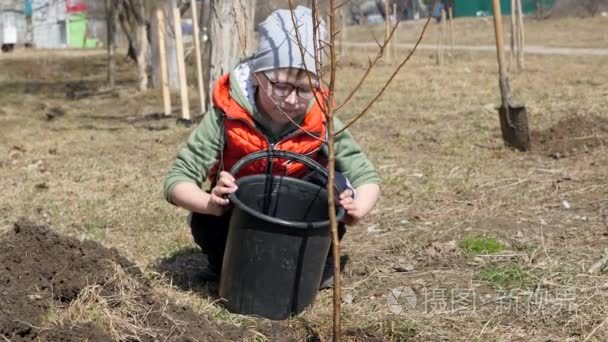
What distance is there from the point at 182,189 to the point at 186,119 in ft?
22.6

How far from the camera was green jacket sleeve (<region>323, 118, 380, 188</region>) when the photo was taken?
337cm

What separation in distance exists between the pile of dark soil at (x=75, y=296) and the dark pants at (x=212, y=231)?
0.37m

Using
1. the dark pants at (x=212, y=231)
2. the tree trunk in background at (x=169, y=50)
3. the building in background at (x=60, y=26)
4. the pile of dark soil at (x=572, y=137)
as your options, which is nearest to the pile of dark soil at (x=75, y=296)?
the dark pants at (x=212, y=231)

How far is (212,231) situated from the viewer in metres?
3.47

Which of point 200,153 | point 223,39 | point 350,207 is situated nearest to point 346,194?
point 350,207

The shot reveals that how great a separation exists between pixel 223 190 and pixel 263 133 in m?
0.42

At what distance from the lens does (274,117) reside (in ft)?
10.7

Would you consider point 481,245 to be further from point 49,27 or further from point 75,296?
point 49,27

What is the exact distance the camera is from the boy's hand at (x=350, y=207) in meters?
3.04

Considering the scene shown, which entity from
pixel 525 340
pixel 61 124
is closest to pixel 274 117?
pixel 525 340

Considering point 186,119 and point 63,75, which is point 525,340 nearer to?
point 186,119

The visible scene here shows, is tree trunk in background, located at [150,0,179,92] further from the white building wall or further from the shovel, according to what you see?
the white building wall

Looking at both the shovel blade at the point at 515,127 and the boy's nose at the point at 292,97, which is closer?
the boy's nose at the point at 292,97

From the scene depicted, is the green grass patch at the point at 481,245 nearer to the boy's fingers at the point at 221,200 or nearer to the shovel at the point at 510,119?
the boy's fingers at the point at 221,200
